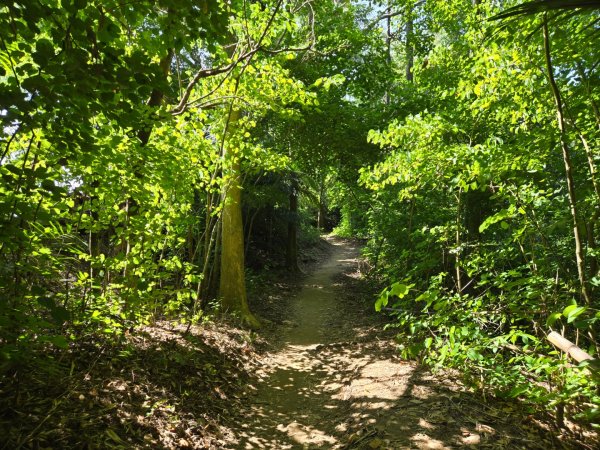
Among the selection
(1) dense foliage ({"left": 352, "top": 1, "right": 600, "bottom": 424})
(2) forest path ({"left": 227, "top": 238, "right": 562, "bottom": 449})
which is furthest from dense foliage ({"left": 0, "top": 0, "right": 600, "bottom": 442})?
(2) forest path ({"left": 227, "top": 238, "right": 562, "bottom": 449})

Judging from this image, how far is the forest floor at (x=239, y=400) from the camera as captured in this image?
300 cm

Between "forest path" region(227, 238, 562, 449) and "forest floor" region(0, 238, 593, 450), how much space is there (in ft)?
0.05

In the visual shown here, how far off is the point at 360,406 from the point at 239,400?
5.63 ft

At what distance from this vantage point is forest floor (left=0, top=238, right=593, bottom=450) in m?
3.00

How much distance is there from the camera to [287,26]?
18.6 ft

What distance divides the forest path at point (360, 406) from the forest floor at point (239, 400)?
2 centimetres

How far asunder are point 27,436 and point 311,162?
10383 millimetres

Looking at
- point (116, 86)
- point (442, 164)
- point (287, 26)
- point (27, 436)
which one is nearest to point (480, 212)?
point (442, 164)

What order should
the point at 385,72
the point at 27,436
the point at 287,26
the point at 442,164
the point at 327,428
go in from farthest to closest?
the point at 385,72 → the point at 287,26 → the point at 442,164 → the point at 327,428 → the point at 27,436

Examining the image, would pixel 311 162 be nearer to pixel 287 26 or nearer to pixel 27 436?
pixel 287 26

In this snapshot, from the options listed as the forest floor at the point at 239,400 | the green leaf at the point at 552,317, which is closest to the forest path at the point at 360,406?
the forest floor at the point at 239,400

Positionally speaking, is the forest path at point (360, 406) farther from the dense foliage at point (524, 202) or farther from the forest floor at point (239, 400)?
the dense foliage at point (524, 202)

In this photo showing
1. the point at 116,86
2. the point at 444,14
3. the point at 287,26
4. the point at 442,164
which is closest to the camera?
the point at 116,86

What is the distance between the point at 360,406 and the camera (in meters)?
4.38
